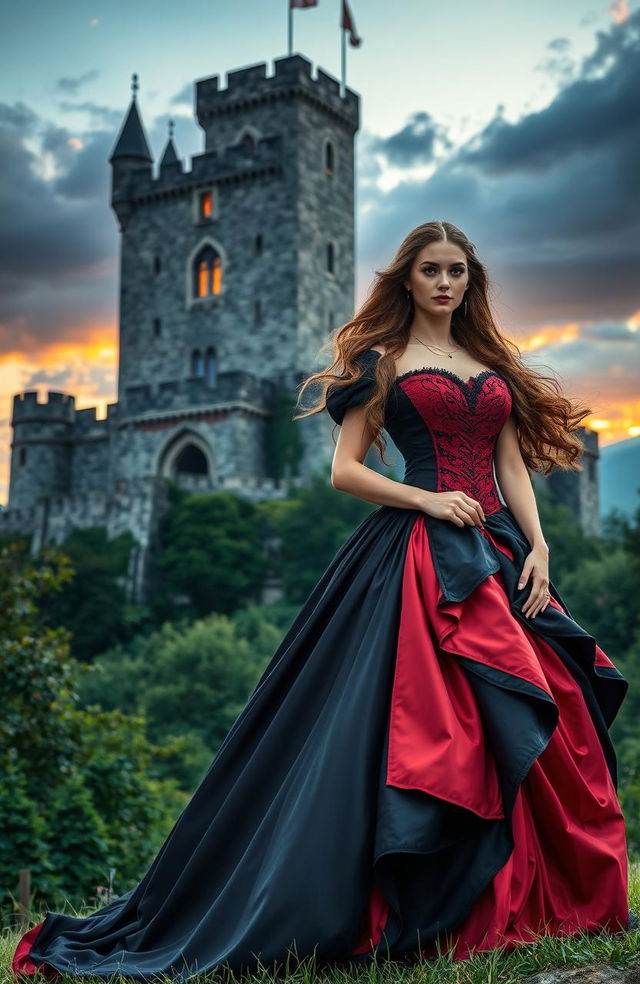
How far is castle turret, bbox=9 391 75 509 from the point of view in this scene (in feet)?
127

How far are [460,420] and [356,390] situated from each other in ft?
1.10

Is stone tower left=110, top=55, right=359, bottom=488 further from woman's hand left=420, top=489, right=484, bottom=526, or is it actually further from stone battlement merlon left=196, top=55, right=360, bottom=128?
woman's hand left=420, top=489, right=484, bottom=526

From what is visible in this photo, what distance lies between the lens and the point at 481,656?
10.6 feet

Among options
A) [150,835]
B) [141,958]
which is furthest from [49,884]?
[141,958]

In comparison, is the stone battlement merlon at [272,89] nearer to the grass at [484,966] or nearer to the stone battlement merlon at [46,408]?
the stone battlement merlon at [46,408]

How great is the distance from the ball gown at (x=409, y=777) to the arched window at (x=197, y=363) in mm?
35383

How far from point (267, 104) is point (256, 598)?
55.5 ft

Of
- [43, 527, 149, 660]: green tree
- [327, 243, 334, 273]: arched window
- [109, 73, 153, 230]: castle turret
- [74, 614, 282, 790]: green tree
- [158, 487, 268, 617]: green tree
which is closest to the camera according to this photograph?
[74, 614, 282, 790]: green tree

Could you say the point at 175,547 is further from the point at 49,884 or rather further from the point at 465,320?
the point at 465,320

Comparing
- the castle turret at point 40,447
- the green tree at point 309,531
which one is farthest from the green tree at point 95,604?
the castle turret at point 40,447

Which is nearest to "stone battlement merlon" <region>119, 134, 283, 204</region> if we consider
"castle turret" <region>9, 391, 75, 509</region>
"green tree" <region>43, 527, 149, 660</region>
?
"castle turret" <region>9, 391, 75, 509</region>

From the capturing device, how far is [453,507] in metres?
3.49

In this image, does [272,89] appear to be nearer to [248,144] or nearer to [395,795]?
[248,144]

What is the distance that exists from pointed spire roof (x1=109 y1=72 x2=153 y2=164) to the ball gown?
40.1 meters
